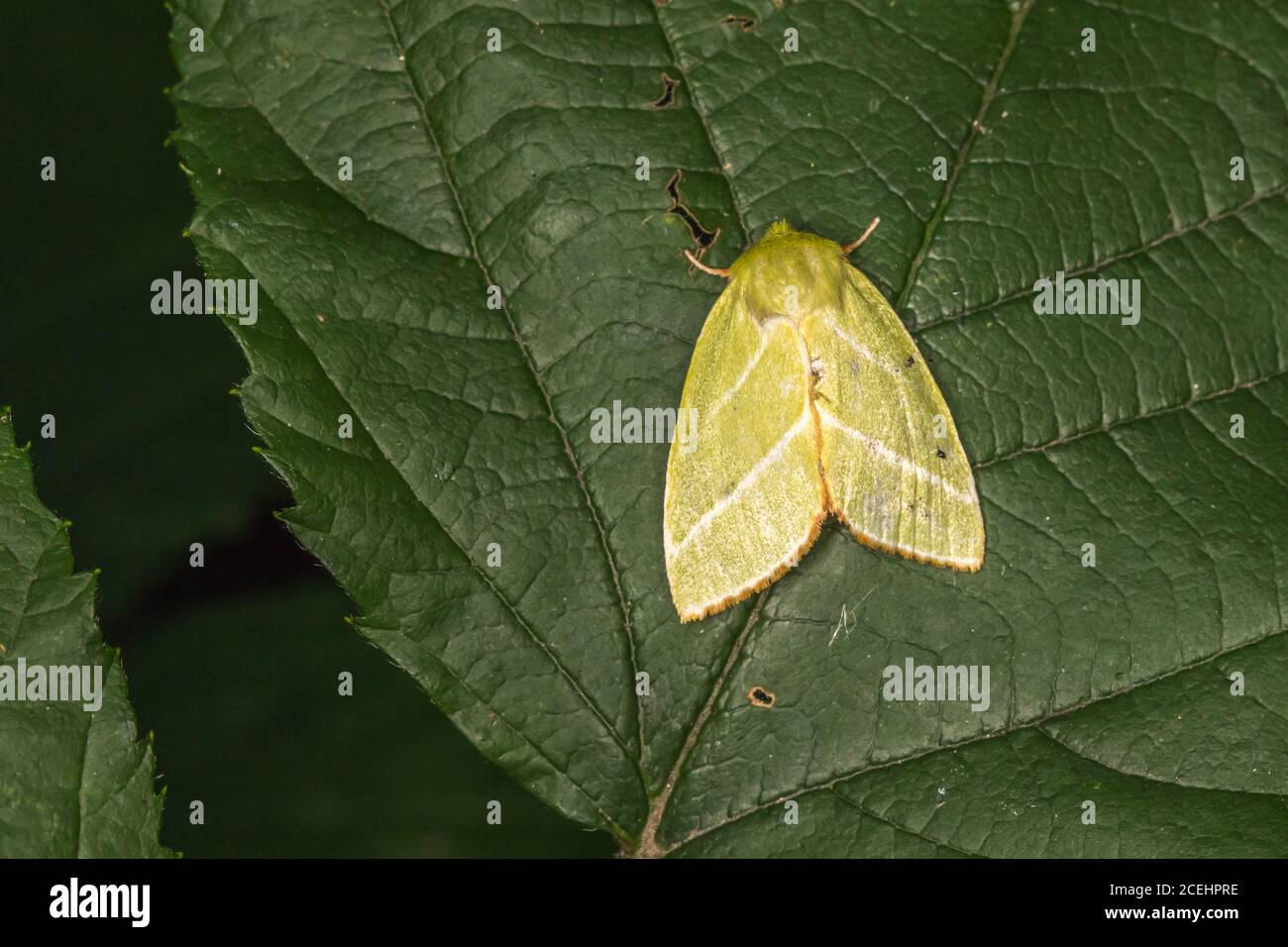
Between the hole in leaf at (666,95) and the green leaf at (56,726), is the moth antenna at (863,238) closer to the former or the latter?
the hole in leaf at (666,95)

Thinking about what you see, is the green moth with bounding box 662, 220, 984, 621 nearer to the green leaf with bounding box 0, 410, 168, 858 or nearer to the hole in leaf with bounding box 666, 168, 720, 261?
the hole in leaf with bounding box 666, 168, 720, 261

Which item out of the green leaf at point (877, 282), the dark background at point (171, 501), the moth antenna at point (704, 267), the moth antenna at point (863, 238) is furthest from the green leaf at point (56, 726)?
the moth antenna at point (863, 238)

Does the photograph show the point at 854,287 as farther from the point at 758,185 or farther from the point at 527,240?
the point at 527,240

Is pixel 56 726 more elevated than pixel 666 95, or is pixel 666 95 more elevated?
pixel 666 95

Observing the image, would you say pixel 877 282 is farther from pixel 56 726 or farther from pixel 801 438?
pixel 56 726

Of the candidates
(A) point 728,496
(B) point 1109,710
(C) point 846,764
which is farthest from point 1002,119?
(C) point 846,764

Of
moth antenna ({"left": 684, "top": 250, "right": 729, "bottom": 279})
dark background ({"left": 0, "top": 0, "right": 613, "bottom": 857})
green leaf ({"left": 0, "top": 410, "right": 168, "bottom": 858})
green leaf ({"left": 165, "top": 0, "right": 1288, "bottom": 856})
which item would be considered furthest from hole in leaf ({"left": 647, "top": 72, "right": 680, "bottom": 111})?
green leaf ({"left": 0, "top": 410, "right": 168, "bottom": 858})

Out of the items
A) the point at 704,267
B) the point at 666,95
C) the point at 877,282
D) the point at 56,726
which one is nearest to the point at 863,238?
the point at 877,282
